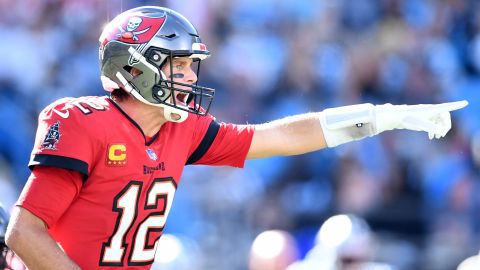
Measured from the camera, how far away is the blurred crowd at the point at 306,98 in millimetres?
8898

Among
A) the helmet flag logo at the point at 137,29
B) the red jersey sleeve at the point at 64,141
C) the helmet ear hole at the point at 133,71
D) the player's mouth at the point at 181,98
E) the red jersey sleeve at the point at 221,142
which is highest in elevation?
the helmet flag logo at the point at 137,29

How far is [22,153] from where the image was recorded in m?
10.5

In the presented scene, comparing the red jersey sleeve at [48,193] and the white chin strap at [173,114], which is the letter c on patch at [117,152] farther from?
the white chin strap at [173,114]

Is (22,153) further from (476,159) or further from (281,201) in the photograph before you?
(476,159)

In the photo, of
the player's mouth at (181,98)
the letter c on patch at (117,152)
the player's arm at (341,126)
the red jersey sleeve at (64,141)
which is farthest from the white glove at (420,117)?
the red jersey sleeve at (64,141)

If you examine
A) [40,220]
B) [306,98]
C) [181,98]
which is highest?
[306,98]

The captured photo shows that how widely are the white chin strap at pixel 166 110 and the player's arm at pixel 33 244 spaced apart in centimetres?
81

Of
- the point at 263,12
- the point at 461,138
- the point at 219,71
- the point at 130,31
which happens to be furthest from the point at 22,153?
the point at 130,31

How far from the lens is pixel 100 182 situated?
4.48 meters

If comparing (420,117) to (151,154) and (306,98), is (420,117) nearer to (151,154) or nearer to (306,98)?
(151,154)

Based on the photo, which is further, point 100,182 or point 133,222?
point 133,222

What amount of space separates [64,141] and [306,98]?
232 inches

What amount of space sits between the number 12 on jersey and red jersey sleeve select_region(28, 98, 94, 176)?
0.83 feet

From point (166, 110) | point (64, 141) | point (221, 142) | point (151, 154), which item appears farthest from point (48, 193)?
point (221, 142)
